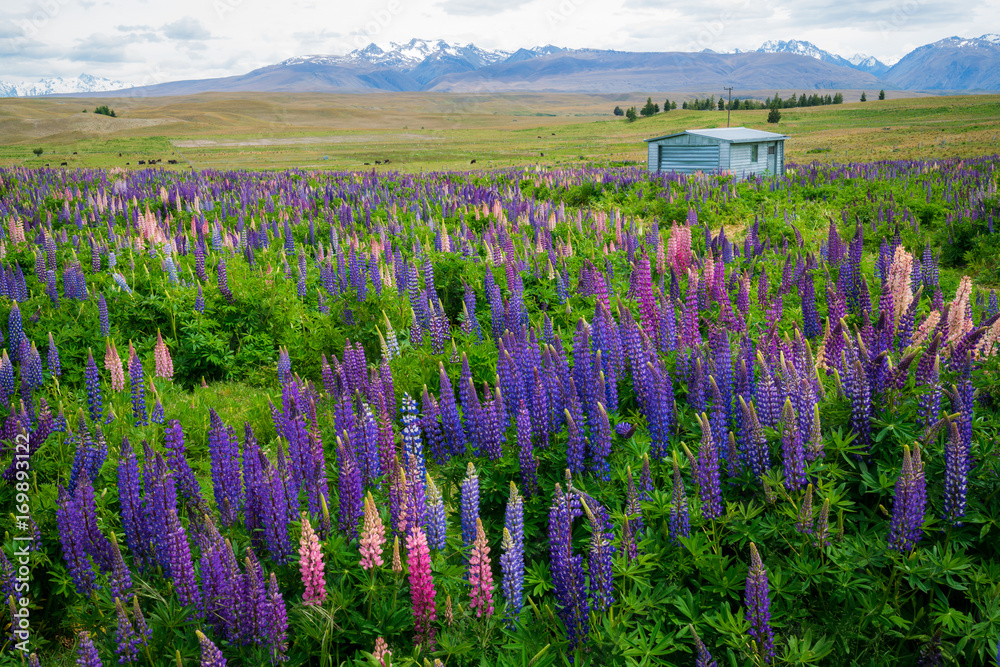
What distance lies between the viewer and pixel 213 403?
6.62 m

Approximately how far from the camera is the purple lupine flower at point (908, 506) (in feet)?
10.5

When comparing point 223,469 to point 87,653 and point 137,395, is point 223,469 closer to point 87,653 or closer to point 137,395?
point 87,653

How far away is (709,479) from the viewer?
3.62 meters

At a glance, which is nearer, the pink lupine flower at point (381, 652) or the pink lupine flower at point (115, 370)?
the pink lupine flower at point (381, 652)

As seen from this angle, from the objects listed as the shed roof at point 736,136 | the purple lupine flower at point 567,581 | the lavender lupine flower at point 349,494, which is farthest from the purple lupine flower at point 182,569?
the shed roof at point 736,136

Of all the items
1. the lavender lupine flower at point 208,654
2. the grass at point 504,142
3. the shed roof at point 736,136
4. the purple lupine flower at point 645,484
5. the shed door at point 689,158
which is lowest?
the lavender lupine flower at point 208,654

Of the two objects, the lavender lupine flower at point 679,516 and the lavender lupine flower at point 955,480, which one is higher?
the lavender lupine flower at point 955,480

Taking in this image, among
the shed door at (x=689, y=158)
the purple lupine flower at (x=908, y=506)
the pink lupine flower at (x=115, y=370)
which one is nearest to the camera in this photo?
the purple lupine flower at (x=908, y=506)

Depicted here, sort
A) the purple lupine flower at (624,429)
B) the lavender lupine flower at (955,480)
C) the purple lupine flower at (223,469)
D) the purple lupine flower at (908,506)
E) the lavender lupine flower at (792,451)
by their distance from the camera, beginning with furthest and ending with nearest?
the purple lupine flower at (624,429) < the purple lupine flower at (223,469) < the lavender lupine flower at (792,451) < the lavender lupine flower at (955,480) < the purple lupine flower at (908,506)

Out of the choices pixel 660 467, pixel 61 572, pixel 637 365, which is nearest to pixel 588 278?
pixel 637 365

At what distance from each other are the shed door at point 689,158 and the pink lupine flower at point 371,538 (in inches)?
1285

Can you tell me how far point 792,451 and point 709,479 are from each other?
1.61ft

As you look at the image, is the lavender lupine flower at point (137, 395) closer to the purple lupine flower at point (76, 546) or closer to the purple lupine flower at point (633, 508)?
the purple lupine flower at point (76, 546)

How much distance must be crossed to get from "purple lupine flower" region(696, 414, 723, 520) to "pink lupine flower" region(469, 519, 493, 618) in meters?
1.31
